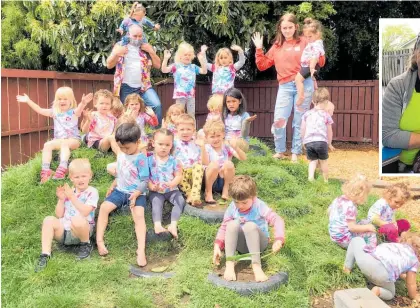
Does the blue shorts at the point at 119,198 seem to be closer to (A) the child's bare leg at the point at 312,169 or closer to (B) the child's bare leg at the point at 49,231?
(B) the child's bare leg at the point at 49,231

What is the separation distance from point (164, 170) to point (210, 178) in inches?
21.8

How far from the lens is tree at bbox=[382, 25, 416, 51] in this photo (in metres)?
6.70

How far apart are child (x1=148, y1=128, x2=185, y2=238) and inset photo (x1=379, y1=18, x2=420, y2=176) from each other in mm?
2963

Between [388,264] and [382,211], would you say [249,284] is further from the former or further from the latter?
[382,211]

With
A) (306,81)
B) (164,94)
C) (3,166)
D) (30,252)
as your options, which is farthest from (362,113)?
(30,252)

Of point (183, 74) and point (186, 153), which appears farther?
point (183, 74)

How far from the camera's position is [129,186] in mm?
5191

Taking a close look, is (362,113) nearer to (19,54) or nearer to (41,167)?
(19,54)

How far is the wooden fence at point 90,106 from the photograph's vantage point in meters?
7.41

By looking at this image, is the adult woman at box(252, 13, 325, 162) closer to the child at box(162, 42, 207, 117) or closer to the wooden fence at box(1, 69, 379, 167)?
the child at box(162, 42, 207, 117)

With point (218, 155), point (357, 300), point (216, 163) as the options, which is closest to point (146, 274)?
point (216, 163)

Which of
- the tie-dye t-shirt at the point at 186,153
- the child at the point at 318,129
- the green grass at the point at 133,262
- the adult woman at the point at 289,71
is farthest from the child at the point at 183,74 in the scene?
the green grass at the point at 133,262

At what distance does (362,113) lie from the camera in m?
14.1

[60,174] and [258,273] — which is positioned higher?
[60,174]
